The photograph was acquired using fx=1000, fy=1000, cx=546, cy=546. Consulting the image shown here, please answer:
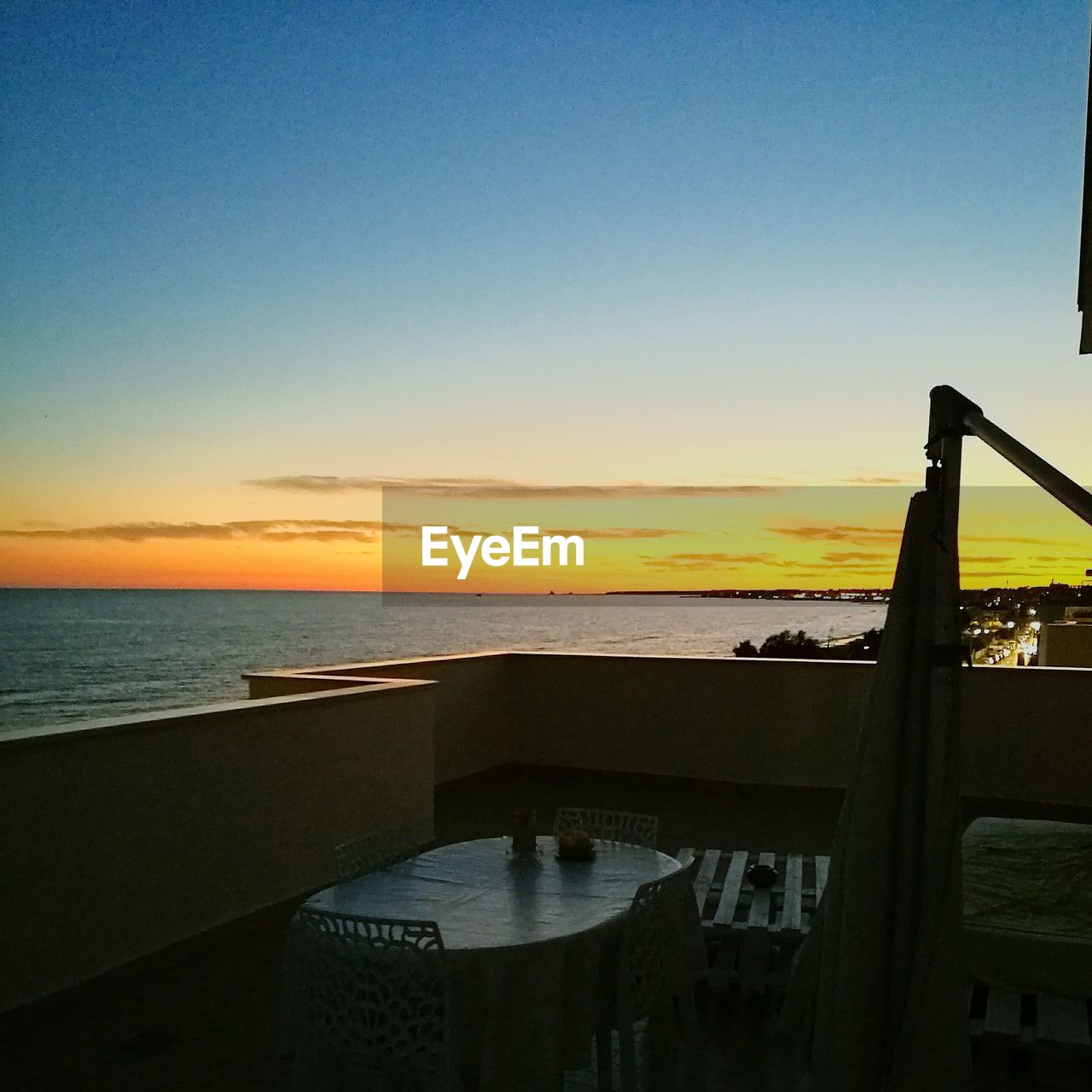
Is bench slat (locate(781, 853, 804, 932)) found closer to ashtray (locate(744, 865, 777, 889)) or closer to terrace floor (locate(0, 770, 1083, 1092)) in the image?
ashtray (locate(744, 865, 777, 889))

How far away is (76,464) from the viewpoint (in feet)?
68.9

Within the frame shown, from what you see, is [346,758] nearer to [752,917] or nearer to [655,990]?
[752,917]

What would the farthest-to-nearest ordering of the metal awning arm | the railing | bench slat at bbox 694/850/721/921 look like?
bench slat at bbox 694/850/721/921
the railing
the metal awning arm

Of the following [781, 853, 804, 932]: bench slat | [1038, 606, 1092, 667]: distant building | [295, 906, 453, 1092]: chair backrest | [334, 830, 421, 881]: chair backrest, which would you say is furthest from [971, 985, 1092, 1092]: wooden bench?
[1038, 606, 1092, 667]: distant building

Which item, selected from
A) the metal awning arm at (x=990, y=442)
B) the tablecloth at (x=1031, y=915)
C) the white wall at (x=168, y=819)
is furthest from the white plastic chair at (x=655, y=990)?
the white wall at (x=168, y=819)

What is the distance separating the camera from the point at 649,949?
2.93 meters

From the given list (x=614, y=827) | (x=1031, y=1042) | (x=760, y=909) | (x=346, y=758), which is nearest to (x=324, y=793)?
(x=346, y=758)

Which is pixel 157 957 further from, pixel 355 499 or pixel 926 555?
pixel 355 499

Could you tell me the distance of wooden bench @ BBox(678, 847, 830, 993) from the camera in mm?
3834

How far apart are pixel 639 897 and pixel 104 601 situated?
10900 cm

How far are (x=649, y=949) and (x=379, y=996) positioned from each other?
0.83 metres

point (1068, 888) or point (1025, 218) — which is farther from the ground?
point (1025, 218)

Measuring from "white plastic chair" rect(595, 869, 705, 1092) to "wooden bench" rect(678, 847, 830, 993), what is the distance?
35 centimetres

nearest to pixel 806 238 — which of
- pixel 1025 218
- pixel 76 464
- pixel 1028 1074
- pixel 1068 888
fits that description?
pixel 1025 218
